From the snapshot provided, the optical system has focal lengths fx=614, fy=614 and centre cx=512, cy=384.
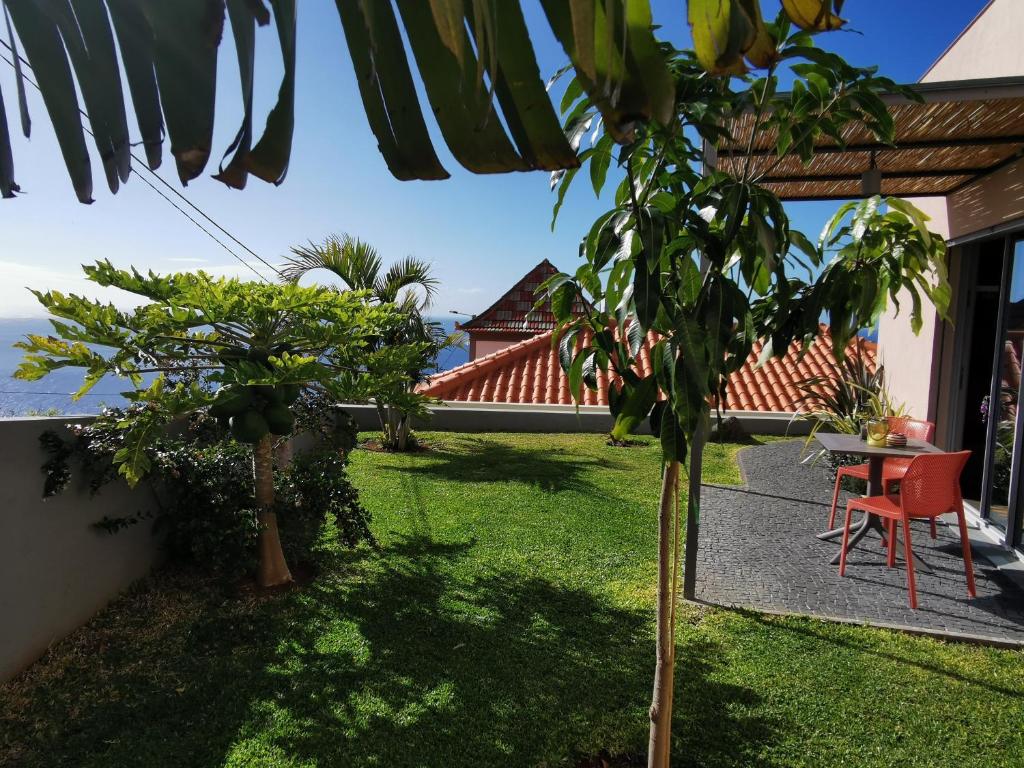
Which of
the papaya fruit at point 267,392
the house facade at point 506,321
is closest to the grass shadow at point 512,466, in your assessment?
the papaya fruit at point 267,392

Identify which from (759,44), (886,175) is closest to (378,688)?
(759,44)

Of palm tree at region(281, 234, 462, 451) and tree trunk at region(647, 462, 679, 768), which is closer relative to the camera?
tree trunk at region(647, 462, 679, 768)

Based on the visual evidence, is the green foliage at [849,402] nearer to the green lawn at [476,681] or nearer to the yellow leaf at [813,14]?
the green lawn at [476,681]

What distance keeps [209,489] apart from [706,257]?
146 inches

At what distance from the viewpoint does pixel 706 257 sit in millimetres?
1930

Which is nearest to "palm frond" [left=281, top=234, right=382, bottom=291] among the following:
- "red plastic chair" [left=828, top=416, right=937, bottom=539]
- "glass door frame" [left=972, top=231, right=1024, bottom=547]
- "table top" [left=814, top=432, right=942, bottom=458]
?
"table top" [left=814, top=432, right=942, bottom=458]

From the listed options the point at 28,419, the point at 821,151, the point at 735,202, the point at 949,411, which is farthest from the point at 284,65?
the point at 949,411

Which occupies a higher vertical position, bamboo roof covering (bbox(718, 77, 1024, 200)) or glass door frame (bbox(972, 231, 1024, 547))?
bamboo roof covering (bbox(718, 77, 1024, 200))

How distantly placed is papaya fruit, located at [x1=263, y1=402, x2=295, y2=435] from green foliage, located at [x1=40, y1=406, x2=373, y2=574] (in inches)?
26.9

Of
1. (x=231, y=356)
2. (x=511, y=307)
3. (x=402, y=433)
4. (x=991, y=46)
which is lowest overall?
(x=402, y=433)

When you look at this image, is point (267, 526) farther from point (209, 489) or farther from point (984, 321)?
point (984, 321)

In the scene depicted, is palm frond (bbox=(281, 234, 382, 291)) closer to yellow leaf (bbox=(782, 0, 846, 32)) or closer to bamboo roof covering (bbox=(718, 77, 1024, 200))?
bamboo roof covering (bbox=(718, 77, 1024, 200))

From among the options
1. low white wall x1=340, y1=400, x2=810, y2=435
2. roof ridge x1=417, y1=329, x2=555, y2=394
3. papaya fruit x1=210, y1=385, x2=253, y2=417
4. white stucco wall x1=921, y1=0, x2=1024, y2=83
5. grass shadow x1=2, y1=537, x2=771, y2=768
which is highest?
white stucco wall x1=921, y1=0, x2=1024, y2=83

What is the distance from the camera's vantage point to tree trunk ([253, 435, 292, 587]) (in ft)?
13.9
